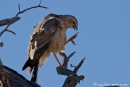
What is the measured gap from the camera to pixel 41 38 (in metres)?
9.09

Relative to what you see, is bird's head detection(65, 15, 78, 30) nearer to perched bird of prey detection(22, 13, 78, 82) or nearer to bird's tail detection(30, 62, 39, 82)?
perched bird of prey detection(22, 13, 78, 82)

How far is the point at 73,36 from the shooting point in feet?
29.5

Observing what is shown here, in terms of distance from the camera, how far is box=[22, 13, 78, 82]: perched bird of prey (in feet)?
28.8

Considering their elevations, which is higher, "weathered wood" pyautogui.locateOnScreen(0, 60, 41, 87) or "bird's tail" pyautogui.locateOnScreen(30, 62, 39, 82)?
"bird's tail" pyautogui.locateOnScreen(30, 62, 39, 82)

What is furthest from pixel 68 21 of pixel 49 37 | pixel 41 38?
pixel 41 38

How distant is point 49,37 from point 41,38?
28 centimetres

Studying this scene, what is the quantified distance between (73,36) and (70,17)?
3.76ft

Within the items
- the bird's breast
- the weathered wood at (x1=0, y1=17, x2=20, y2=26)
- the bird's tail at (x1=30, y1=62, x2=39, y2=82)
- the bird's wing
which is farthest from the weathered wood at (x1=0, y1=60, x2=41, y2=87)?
the bird's breast

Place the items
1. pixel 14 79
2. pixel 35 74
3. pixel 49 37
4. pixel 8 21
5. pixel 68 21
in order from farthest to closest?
pixel 68 21 < pixel 49 37 < pixel 35 74 < pixel 14 79 < pixel 8 21

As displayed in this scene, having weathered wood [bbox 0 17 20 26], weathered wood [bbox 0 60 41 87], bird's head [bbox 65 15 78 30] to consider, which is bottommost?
weathered wood [bbox 0 60 41 87]

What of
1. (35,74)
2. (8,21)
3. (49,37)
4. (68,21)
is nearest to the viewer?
(8,21)

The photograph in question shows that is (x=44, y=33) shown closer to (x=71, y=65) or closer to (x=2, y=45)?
(x=71, y=65)

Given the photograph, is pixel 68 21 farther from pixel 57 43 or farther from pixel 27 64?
pixel 27 64

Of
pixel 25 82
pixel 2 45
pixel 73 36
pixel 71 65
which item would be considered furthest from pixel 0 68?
pixel 73 36
